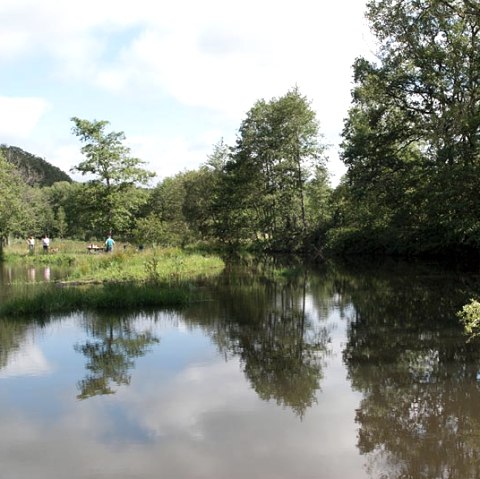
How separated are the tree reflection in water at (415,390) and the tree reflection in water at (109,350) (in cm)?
417

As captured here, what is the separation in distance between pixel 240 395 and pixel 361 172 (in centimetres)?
2436

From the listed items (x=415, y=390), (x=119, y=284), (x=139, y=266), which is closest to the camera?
(x=415, y=390)

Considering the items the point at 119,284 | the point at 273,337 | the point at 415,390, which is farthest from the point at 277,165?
the point at 415,390

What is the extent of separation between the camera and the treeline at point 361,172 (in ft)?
77.2

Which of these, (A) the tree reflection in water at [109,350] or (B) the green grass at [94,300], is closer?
(A) the tree reflection in water at [109,350]

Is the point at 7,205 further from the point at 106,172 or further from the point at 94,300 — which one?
the point at 94,300

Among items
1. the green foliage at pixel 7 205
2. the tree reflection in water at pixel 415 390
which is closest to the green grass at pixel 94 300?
the tree reflection in water at pixel 415 390

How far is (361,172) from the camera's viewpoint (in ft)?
101

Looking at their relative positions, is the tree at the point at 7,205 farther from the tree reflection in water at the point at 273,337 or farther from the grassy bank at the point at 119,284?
the tree reflection in water at the point at 273,337

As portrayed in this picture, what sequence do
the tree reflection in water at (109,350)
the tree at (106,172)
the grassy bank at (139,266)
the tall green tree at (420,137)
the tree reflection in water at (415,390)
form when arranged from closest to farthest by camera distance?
the tree reflection in water at (415,390) → the tree reflection in water at (109,350) → the grassy bank at (139,266) → the tall green tree at (420,137) → the tree at (106,172)

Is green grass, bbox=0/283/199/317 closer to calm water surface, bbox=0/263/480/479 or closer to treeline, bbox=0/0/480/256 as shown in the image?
calm water surface, bbox=0/263/480/479

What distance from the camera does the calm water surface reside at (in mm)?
5945

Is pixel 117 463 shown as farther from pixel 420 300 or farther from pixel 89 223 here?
pixel 89 223

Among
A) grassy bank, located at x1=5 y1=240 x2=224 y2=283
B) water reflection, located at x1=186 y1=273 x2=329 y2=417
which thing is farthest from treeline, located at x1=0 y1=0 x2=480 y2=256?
water reflection, located at x1=186 y1=273 x2=329 y2=417
